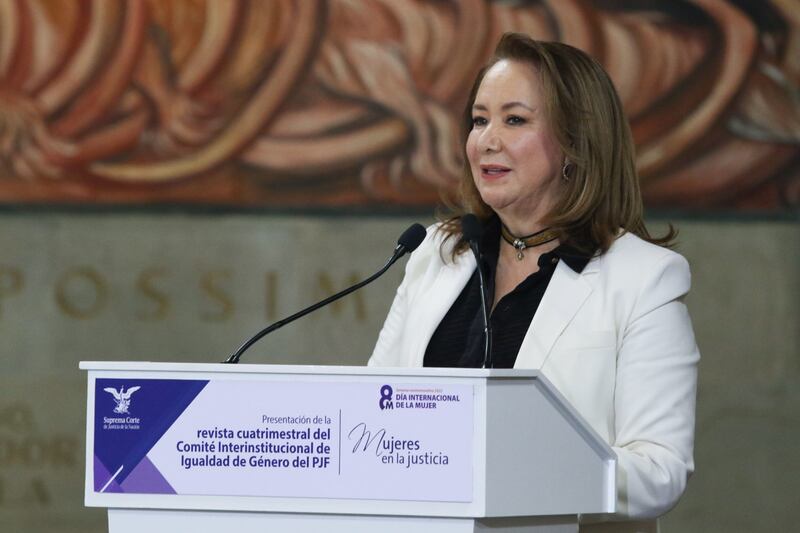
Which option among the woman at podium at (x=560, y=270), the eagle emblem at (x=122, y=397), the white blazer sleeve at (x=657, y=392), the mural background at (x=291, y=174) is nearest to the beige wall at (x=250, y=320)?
the mural background at (x=291, y=174)

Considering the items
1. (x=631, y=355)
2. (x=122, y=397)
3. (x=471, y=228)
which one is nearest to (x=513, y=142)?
(x=471, y=228)

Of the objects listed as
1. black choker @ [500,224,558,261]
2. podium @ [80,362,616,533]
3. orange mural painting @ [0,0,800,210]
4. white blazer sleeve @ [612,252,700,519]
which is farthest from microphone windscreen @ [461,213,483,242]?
orange mural painting @ [0,0,800,210]

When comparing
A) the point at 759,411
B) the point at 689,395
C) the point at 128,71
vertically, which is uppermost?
the point at 128,71

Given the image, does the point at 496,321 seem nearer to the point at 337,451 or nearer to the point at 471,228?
the point at 471,228

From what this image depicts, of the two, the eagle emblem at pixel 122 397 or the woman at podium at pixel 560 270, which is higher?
the woman at podium at pixel 560 270

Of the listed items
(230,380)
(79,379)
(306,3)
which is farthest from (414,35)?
(230,380)

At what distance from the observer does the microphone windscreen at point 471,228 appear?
2531 mm

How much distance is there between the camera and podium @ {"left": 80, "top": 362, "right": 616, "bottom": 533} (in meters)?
1.79

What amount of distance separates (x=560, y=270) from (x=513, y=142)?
0.29m

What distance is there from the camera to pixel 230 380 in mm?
1904

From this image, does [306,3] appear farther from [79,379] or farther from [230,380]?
[230,380]

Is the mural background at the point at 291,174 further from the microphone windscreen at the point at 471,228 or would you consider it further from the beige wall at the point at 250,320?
the microphone windscreen at the point at 471,228

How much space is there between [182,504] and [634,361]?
0.93 m

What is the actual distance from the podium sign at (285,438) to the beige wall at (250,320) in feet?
10.8
